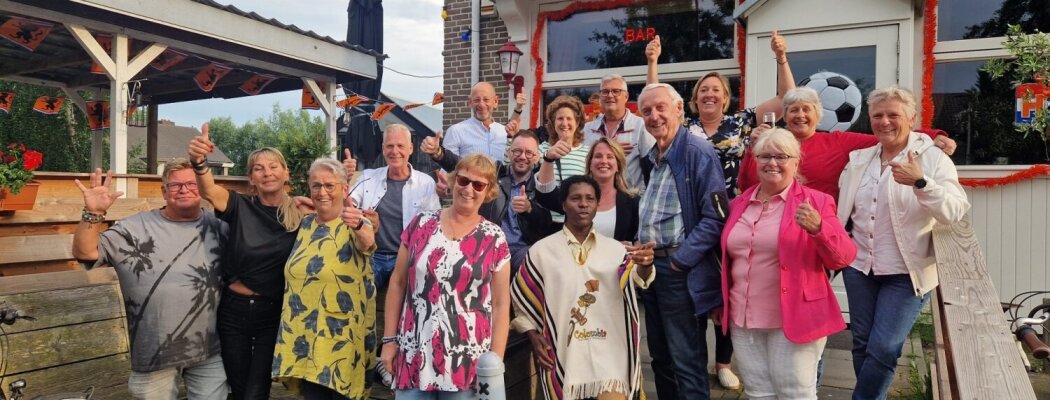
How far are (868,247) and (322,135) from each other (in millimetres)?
8223

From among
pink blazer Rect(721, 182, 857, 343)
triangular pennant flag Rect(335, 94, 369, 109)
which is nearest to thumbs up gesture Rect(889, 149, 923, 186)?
pink blazer Rect(721, 182, 857, 343)

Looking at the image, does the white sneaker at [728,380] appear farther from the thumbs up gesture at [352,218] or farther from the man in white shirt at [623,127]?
the thumbs up gesture at [352,218]

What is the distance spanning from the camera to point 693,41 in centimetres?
681

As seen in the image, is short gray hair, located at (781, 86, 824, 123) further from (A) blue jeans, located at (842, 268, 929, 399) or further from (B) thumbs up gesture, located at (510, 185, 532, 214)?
(B) thumbs up gesture, located at (510, 185, 532, 214)

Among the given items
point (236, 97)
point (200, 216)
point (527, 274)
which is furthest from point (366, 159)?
Result: point (527, 274)

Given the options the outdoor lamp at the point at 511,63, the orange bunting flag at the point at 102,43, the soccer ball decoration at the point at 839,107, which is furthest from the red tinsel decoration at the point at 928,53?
the orange bunting flag at the point at 102,43

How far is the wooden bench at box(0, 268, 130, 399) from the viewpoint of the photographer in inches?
111

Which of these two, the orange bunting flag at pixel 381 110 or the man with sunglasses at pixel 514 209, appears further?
the orange bunting flag at pixel 381 110

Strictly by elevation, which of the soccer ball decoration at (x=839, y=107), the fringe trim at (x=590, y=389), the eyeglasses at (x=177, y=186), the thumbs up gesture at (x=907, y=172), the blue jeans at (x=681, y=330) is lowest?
the fringe trim at (x=590, y=389)

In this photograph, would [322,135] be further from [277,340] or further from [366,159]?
[277,340]

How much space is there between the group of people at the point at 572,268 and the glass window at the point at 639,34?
3533mm

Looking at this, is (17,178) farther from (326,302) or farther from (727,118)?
(727,118)

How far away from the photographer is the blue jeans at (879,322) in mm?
2639

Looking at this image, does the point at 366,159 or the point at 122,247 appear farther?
the point at 366,159
